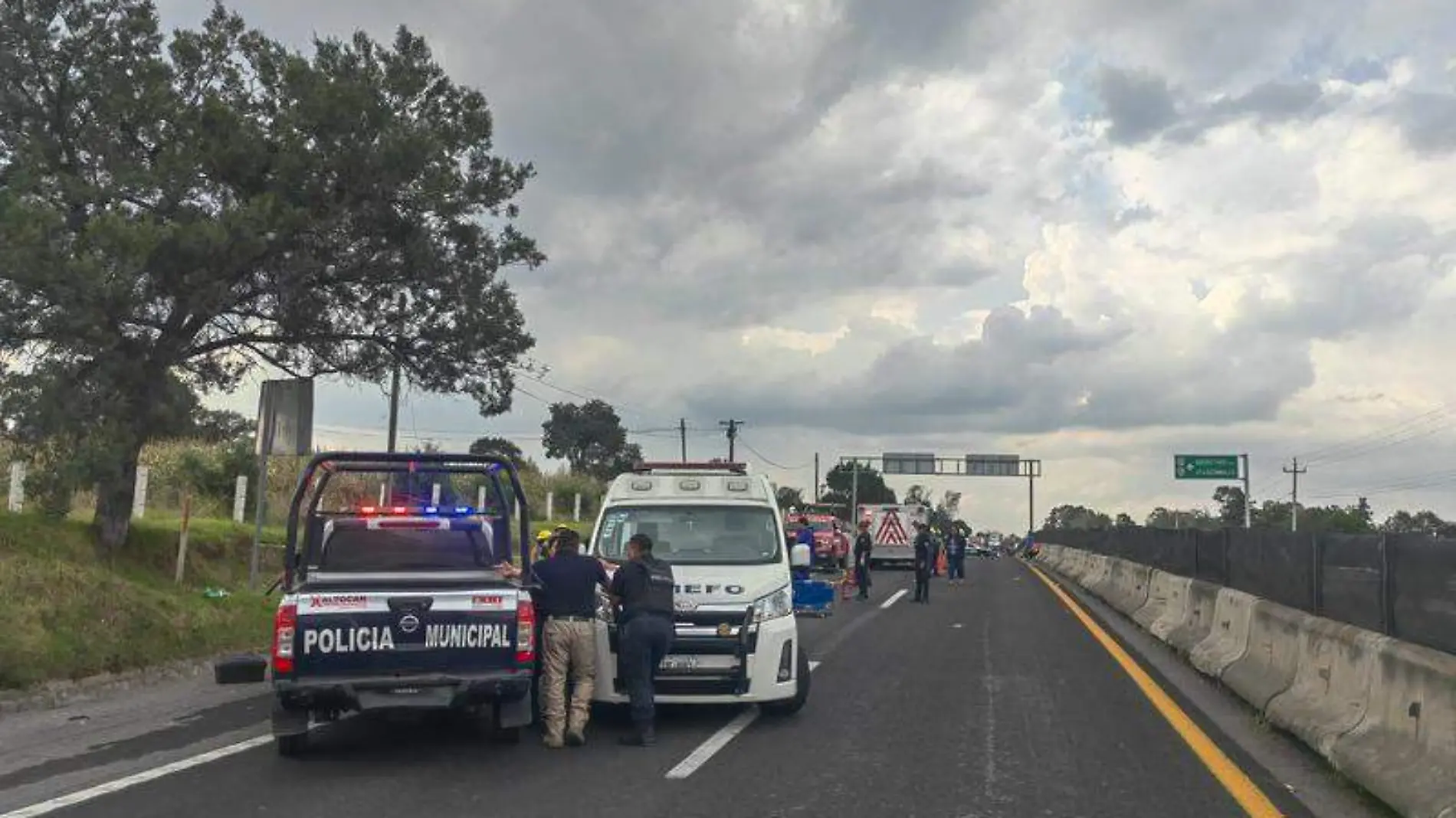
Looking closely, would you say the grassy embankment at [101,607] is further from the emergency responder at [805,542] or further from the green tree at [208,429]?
the emergency responder at [805,542]

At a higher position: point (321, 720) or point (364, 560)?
point (364, 560)

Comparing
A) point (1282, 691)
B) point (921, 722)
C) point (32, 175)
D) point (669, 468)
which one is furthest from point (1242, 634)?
point (32, 175)

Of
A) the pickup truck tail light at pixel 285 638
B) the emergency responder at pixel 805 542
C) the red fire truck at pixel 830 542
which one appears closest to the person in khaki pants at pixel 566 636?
the pickup truck tail light at pixel 285 638

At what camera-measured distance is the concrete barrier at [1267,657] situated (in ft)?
31.8

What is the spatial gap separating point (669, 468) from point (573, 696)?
3.23 m

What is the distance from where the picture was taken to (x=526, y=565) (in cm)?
920

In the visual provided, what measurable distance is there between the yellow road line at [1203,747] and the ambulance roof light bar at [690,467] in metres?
4.35

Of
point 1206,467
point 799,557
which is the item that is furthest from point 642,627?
point 1206,467

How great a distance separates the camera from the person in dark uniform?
8805 millimetres

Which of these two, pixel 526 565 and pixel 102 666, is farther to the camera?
pixel 102 666

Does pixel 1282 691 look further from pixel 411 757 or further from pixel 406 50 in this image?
pixel 406 50

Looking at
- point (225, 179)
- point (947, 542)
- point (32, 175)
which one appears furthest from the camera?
point (947, 542)

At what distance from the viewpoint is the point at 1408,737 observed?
6812 mm

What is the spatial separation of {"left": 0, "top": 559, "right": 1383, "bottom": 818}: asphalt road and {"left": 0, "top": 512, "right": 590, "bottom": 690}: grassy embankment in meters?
0.83
